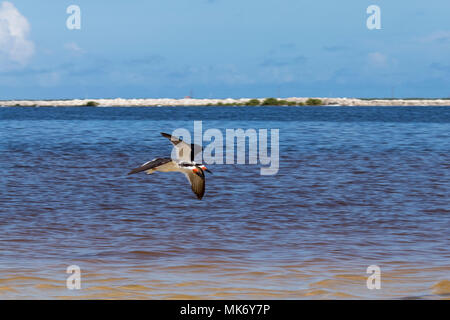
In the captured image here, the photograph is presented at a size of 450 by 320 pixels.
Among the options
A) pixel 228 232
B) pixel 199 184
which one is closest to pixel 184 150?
pixel 199 184

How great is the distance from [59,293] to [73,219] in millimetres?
5418

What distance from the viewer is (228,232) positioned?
12133 mm

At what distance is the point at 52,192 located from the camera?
17203mm

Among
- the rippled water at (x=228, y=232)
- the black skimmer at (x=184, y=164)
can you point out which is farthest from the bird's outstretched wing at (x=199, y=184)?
A: the rippled water at (x=228, y=232)

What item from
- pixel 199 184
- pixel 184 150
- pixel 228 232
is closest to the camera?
pixel 184 150

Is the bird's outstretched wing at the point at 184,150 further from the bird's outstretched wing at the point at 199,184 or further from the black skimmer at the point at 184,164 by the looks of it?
the bird's outstretched wing at the point at 199,184

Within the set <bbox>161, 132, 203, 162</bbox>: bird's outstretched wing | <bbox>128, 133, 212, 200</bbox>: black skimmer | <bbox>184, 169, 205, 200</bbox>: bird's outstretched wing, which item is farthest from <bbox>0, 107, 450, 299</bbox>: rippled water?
<bbox>161, 132, 203, 162</bbox>: bird's outstretched wing

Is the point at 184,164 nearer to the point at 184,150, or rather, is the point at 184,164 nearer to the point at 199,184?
the point at 184,150

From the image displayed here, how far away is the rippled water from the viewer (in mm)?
8578

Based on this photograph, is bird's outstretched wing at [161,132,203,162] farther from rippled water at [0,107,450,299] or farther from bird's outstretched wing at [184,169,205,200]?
rippled water at [0,107,450,299]

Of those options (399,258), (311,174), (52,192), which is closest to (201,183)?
(399,258)

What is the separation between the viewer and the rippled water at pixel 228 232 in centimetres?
858

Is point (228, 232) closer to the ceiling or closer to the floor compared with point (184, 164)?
closer to the floor
